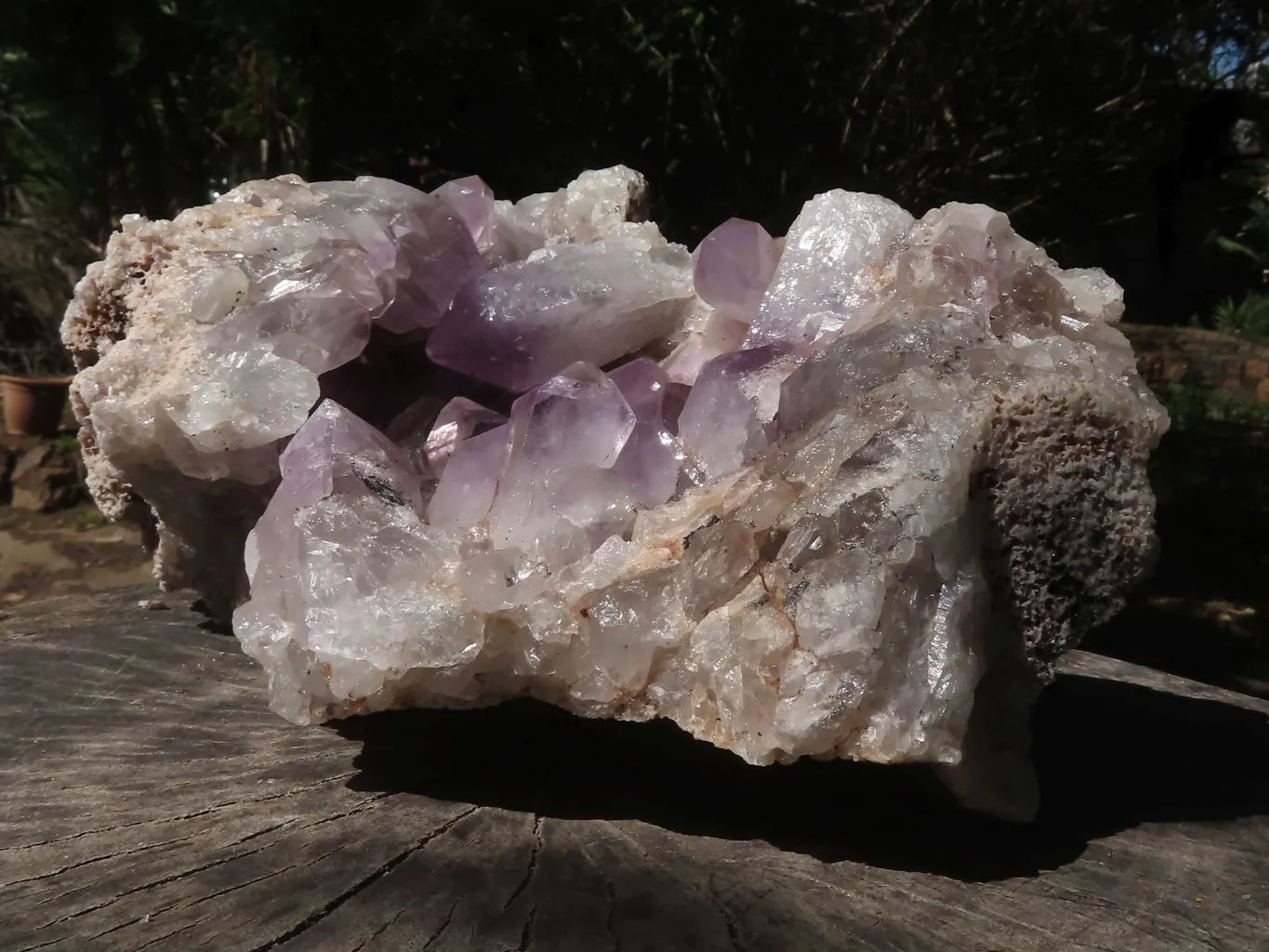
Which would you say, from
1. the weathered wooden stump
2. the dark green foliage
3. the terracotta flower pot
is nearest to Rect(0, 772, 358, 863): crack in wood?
the weathered wooden stump

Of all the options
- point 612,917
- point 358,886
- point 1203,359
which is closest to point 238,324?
point 358,886

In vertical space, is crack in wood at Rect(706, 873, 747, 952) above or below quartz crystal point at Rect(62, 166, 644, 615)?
below

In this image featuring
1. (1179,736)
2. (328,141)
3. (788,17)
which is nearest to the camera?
(1179,736)

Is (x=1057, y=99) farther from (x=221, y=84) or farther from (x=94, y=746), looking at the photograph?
(x=94, y=746)

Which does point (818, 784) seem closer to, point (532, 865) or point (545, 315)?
point (532, 865)

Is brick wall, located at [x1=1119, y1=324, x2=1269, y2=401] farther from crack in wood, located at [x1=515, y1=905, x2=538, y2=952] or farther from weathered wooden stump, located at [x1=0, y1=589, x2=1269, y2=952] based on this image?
crack in wood, located at [x1=515, y1=905, x2=538, y2=952]

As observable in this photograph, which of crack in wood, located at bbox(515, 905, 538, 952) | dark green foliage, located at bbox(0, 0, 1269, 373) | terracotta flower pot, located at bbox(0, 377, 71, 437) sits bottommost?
crack in wood, located at bbox(515, 905, 538, 952)

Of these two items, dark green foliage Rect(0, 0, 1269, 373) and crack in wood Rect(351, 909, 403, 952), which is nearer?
crack in wood Rect(351, 909, 403, 952)

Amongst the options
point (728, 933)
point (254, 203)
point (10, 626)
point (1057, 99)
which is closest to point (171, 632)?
point (10, 626)
